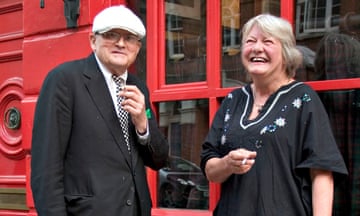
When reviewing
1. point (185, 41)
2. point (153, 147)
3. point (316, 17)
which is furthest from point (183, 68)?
point (153, 147)

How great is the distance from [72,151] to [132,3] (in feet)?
5.22

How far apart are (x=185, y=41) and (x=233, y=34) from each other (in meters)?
0.35

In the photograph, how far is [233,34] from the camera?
10.7 ft

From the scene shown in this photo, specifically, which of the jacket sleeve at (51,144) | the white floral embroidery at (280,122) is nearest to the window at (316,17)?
the white floral embroidery at (280,122)

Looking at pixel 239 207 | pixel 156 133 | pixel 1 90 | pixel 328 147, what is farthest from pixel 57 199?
pixel 1 90

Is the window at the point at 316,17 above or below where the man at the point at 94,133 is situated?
above

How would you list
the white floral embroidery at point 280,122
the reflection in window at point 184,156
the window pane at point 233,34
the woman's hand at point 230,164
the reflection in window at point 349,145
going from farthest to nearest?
the reflection in window at point 184,156
the window pane at point 233,34
the reflection in window at point 349,145
the white floral embroidery at point 280,122
the woman's hand at point 230,164

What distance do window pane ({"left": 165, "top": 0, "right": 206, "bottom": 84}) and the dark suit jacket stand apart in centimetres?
102

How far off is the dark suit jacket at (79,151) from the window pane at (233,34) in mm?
939

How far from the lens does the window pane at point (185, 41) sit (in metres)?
3.39

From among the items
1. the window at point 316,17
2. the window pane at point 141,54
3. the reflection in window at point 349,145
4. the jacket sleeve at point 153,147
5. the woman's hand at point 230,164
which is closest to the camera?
the woman's hand at point 230,164

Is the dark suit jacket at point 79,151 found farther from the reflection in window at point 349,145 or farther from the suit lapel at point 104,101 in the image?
the reflection in window at point 349,145

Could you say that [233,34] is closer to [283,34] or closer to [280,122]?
[283,34]

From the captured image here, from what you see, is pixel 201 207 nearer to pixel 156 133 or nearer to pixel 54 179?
pixel 156 133
